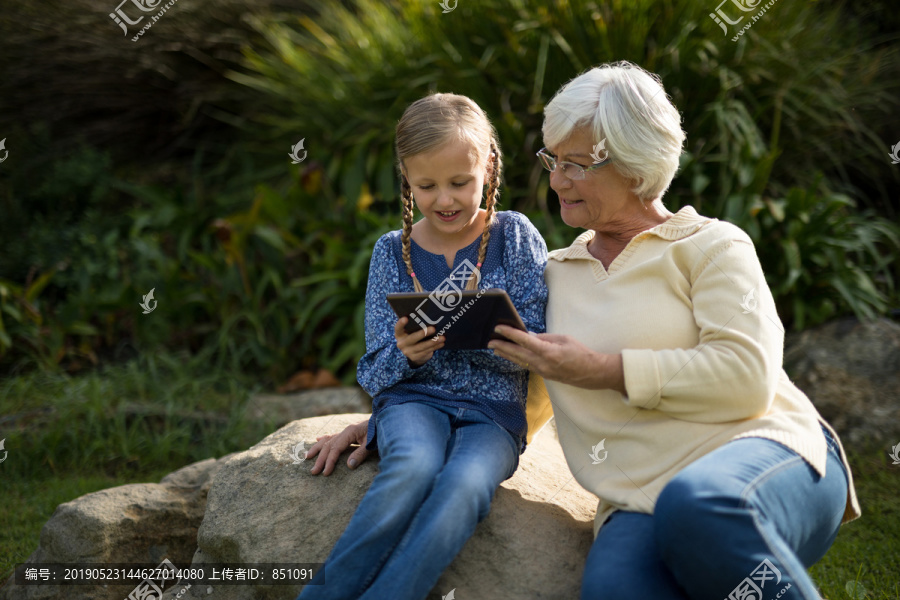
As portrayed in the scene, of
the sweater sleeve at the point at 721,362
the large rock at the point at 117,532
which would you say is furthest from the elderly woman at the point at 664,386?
the large rock at the point at 117,532

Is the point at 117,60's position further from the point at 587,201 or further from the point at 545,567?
the point at 545,567

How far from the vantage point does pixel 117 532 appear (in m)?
2.85

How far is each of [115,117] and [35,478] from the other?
3.70m

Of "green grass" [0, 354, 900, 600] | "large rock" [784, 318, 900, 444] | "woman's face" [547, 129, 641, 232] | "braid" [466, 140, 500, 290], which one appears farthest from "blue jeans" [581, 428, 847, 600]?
"large rock" [784, 318, 900, 444]

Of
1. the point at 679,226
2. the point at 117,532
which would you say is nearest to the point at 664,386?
the point at 679,226

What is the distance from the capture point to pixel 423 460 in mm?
2143

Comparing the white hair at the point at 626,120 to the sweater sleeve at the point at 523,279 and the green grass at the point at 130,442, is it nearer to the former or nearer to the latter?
the sweater sleeve at the point at 523,279

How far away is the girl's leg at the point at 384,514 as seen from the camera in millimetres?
2016

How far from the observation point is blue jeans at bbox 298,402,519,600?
2.00m

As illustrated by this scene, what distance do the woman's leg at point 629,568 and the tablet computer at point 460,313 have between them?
23.2 inches

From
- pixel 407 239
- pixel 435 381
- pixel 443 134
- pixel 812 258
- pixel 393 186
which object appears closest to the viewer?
pixel 443 134

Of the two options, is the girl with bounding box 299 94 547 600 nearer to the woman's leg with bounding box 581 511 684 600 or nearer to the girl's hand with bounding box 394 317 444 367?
the girl's hand with bounding box 394 317 444 367

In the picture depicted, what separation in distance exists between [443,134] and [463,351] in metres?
0.68

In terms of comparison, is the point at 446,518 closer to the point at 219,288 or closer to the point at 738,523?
the point at 738,523
